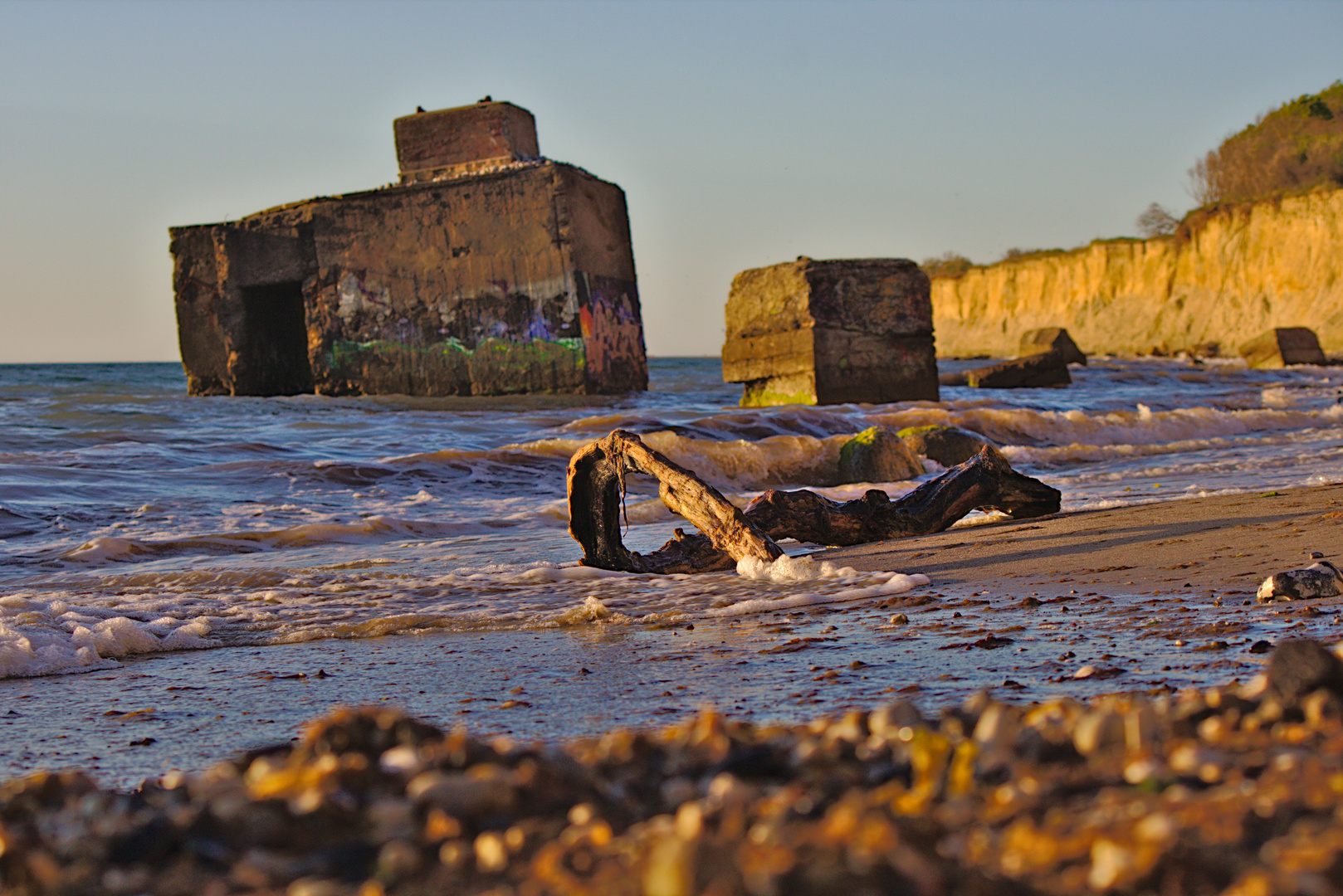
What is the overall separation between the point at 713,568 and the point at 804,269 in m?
8.15

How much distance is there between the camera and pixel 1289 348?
2423 cm

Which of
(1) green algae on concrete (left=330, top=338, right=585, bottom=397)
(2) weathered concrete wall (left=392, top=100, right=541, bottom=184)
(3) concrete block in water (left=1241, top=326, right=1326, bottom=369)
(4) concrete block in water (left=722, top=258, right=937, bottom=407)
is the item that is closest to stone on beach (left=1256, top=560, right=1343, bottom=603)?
(4) concrete block in water (left=722, top=258, right=937, bottom=407)

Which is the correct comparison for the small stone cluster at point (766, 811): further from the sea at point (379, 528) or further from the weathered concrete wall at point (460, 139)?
the weathered concrete wall at point (460, 139)

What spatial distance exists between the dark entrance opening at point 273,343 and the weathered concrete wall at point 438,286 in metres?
0.04

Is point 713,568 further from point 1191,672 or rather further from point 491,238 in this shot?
point 491,238

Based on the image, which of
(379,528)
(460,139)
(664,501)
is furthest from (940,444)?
(460,139)

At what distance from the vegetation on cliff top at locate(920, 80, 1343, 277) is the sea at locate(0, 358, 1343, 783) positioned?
29515mm

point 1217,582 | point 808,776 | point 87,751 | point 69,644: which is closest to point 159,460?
point 69,644

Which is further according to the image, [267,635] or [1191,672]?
[267,635]

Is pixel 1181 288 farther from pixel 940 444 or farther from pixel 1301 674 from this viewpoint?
pixel 1301 674

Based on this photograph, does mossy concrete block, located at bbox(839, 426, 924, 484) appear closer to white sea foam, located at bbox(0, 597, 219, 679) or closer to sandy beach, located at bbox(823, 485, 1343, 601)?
sandy beach, located at bbox(823, 485, 1343, 601)

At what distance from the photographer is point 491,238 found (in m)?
14.0

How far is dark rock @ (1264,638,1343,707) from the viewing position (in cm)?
135

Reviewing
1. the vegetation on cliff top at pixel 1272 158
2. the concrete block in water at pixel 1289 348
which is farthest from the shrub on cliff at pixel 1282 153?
the concrete block in water at pixel 1289 348
